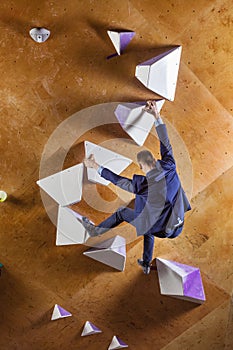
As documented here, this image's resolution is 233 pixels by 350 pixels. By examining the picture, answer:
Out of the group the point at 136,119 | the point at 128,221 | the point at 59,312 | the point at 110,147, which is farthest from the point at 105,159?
the point at 59,312

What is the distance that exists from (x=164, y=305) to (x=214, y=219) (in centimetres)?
79

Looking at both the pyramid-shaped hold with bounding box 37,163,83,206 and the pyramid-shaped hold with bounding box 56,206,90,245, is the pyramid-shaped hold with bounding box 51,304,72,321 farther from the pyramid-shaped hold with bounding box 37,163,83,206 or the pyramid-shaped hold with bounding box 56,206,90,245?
the pyramid-shaped hold with bounding box 37,163,83,206

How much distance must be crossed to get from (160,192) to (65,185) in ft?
2.38

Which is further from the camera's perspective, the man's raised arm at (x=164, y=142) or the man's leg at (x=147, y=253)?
the man's leg at (x=147, y=253)

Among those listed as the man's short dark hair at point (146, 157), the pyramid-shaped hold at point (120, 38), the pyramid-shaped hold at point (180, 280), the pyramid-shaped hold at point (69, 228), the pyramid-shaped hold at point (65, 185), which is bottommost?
the pyramid-shaped hold at point (180, 280)

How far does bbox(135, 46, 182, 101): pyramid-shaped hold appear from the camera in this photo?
3434 mm

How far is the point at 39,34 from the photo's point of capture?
345cm

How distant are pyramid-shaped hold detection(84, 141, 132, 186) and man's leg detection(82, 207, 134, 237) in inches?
11.1

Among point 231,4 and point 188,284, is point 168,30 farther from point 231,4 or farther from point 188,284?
point 188,284

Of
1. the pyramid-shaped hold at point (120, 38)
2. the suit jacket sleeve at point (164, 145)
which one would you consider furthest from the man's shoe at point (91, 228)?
the pyramid-shaped hold at point (120, 38)

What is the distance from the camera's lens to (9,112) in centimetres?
362

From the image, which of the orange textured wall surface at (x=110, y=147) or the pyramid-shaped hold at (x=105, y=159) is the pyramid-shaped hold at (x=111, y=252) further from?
the pyramid-shaped hold at (x=105, y=159)

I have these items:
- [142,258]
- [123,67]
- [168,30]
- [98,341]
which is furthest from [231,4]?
[98,341]

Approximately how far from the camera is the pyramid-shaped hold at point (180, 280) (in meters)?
3.84
